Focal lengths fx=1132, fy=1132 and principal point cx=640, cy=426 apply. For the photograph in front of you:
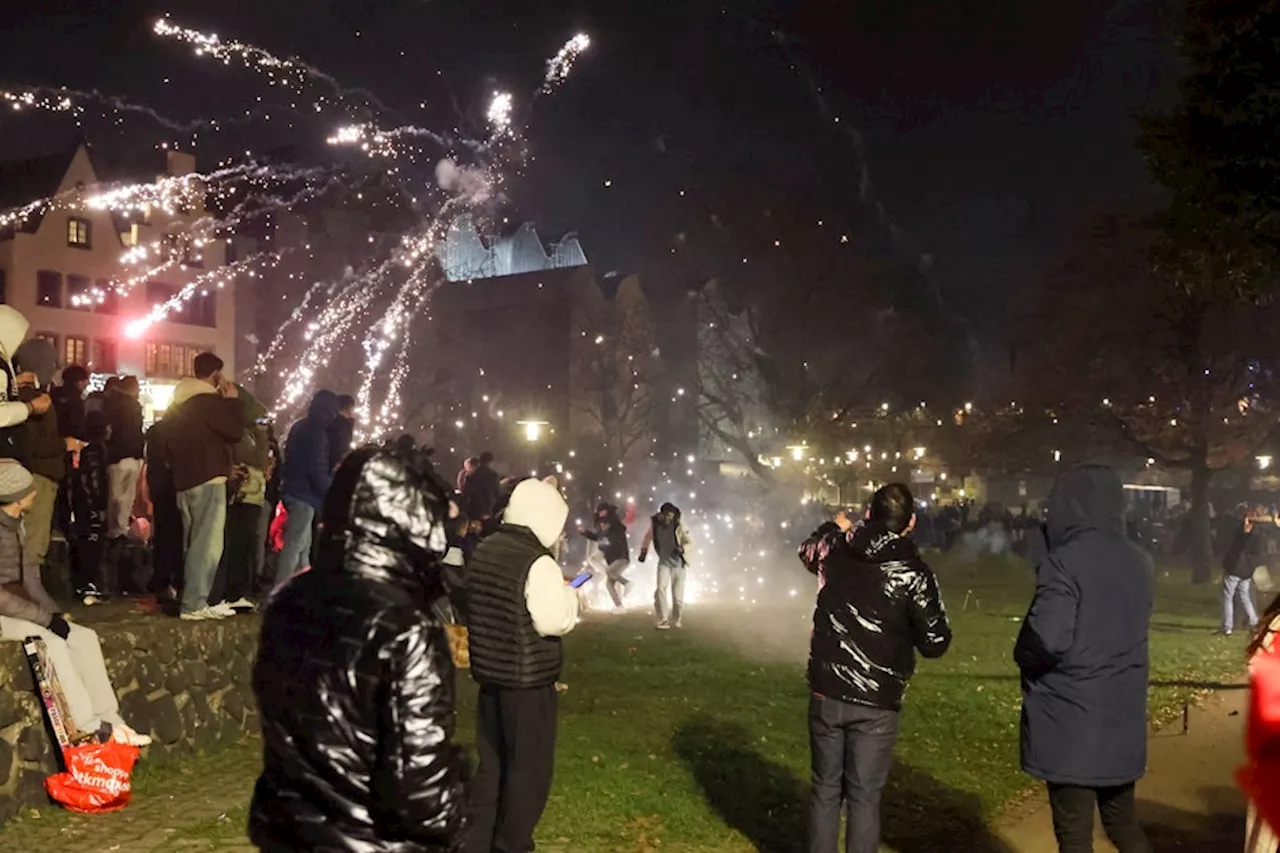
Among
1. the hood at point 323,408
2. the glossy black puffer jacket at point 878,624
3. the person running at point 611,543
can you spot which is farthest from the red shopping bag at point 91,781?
the person running at point 611,543

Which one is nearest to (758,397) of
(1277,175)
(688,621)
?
(688,621)

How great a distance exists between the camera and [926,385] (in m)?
38.3

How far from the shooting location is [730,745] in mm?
9703

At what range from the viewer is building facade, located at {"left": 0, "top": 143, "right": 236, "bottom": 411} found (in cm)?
3866

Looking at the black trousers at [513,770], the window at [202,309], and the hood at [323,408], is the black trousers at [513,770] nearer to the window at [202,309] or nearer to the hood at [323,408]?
the hood at [323,408]

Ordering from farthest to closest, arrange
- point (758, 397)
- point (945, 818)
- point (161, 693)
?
point (758, 397), point (161, 693), point (945, 818)

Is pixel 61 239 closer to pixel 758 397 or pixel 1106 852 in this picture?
pixel 758 397

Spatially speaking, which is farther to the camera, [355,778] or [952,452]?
[952,452]

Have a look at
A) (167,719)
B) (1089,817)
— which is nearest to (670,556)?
(167,719)

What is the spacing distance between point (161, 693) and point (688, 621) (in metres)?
11.1

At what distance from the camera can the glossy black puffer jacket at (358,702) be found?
3.14 meters

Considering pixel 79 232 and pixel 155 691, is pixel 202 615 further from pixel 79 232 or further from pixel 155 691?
pixel 79 232

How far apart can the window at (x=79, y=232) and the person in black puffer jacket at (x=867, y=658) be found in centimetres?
4051

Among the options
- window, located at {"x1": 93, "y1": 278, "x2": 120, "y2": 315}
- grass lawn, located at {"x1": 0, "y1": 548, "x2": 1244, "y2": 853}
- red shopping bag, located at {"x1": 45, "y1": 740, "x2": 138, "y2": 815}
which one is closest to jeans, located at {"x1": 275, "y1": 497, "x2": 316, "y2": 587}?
grass lawn, located at {"x1": 0, "y1": 548, "x2": 1244, "y2": 853}
